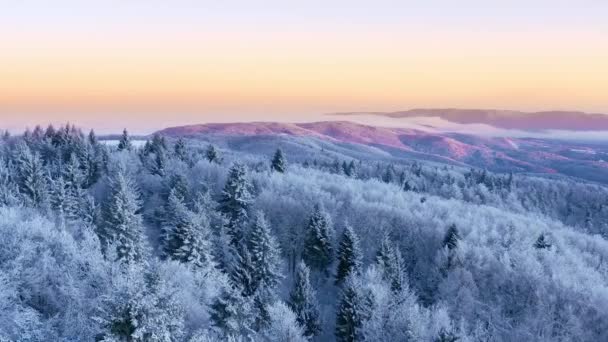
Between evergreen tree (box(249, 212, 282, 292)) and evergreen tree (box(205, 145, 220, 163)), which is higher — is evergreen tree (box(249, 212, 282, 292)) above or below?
below

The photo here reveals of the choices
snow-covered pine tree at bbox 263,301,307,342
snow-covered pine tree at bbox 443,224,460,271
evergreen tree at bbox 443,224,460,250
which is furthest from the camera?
evergreen tree at bbox 443,224,460,250

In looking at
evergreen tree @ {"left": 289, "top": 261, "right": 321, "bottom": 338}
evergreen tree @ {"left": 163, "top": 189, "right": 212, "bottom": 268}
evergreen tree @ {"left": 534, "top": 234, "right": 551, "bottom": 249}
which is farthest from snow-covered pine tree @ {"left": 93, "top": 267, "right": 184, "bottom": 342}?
evergreen tree @ {"left": 534, "top": 234, "right": 551, "bottom": 249}

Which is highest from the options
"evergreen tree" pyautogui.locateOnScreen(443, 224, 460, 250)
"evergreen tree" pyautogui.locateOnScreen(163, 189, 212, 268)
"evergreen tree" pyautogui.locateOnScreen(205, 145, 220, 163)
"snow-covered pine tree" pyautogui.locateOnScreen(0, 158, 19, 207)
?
"evergreen tree" pyautogui.locateOnScreen(205, 145, 220, 163)

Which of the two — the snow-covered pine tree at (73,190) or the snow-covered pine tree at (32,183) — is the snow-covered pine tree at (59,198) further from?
the snow-covered pine tree at (32,183)

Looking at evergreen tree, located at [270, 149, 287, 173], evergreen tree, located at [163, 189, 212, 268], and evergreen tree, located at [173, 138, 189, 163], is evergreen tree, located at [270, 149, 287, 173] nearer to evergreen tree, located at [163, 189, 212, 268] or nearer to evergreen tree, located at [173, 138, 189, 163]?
evergreen tree, located at [173, 138, 189, 163]

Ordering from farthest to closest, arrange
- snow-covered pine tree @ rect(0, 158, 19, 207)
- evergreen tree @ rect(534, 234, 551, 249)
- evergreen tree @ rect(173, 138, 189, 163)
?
evergreen tree @ rect(173, 138, 189, 163) < evergreen tree @ rect(534, 234, 551, 249) < snow-covered pine tree @ rect(0, 158, 19, 207)

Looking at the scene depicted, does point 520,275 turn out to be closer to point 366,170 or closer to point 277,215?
point 277,215

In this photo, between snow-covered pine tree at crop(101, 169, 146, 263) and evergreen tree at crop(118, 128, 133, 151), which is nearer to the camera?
snow-covered pine tree at crop(101, 169, 146, 263)
